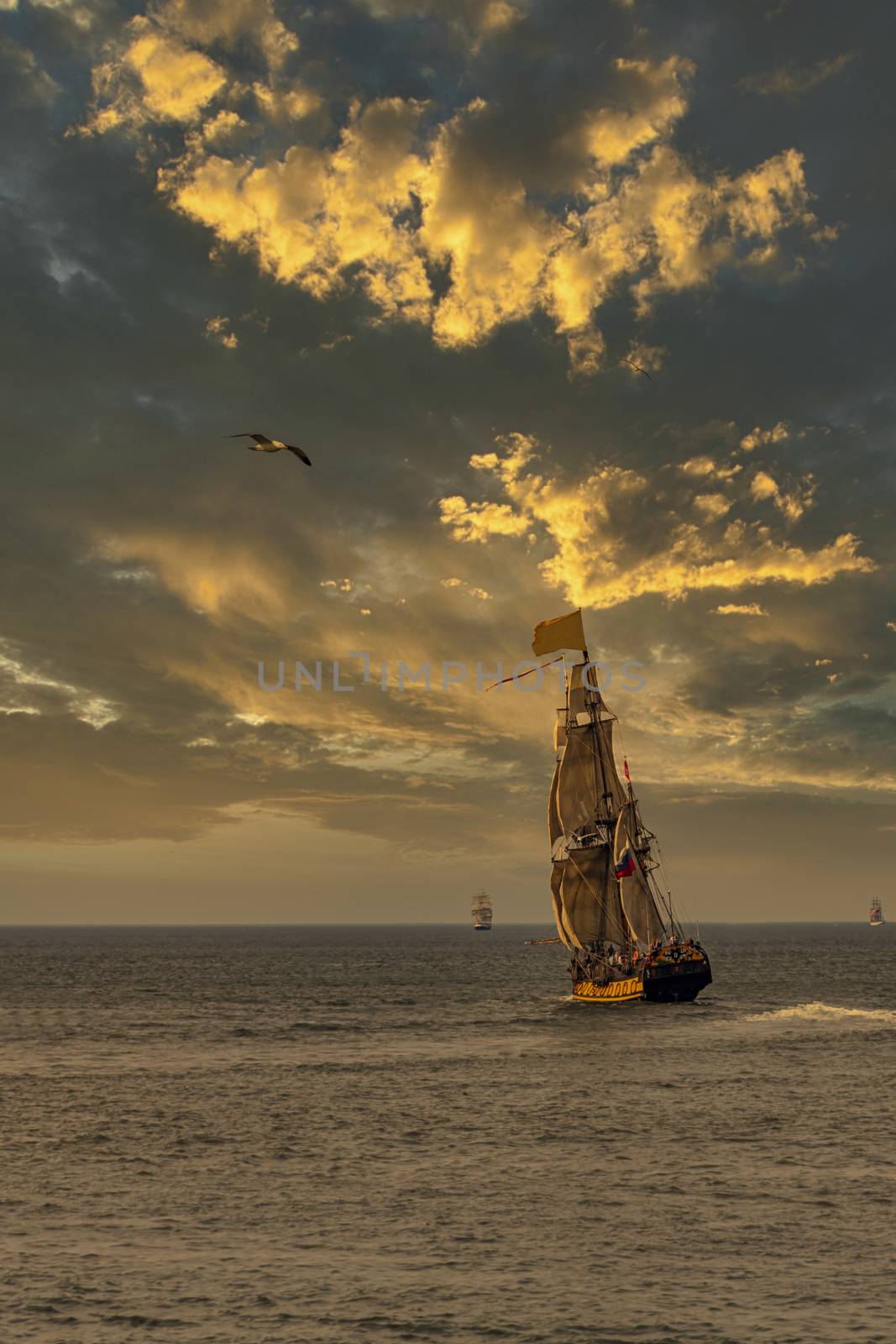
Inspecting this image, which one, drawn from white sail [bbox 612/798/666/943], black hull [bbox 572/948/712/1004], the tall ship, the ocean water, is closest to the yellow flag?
the tall ship

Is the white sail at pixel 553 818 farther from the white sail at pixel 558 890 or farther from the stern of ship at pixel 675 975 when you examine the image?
the stern of ship at pixel 675 975

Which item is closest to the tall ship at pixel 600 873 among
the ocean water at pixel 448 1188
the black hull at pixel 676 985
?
the black hull at pixel 676 985

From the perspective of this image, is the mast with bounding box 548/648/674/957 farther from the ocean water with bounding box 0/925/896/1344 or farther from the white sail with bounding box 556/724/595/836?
the ocean water with bounding box 0/925/896/1344

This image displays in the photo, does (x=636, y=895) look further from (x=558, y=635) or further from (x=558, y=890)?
(x=558, y=635)

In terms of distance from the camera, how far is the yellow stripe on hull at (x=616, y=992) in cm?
10094

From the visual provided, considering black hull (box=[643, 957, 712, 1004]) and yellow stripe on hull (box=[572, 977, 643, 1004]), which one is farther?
yellow stripe on hull (box=[572, 977, 643, 1004])

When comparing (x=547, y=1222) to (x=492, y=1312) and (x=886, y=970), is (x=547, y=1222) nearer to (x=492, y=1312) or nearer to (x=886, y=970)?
(x=492, y=1312)

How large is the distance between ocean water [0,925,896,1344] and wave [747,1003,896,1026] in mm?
9065

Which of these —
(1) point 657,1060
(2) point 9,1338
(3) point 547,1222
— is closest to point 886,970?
(1) point 657,1060

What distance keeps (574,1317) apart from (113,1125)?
26759 mm

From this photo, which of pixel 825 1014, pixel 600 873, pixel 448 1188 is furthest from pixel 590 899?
pixel 448 1188

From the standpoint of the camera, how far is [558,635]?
12150cm

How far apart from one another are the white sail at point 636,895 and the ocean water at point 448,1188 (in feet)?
93.2

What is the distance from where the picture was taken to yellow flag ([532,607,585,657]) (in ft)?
398
